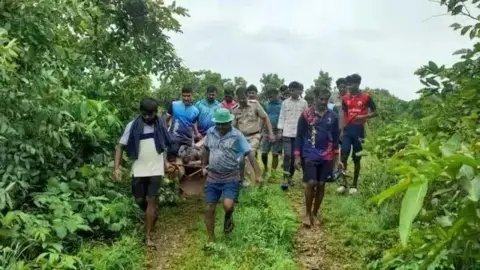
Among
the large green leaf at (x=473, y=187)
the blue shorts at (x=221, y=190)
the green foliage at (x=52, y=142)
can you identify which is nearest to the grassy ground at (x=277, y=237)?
the blue shorts at (x=221, y=190)

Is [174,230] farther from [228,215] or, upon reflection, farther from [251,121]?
[251,121]

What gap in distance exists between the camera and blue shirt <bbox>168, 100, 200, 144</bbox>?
31.1ft

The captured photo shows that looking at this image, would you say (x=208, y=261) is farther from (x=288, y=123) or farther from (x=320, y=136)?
(x=288, y=123)

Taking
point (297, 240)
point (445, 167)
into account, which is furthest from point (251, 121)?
point (445, 167)

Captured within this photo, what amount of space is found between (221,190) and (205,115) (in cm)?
269

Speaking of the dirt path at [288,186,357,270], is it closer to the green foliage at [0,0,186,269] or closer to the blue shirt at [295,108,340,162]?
the blue shirt at [295,108,340,162]

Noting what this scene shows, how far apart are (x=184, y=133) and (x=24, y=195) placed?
322cm

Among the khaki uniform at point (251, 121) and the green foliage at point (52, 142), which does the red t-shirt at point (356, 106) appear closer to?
the khaki uniform at point (251, 121)

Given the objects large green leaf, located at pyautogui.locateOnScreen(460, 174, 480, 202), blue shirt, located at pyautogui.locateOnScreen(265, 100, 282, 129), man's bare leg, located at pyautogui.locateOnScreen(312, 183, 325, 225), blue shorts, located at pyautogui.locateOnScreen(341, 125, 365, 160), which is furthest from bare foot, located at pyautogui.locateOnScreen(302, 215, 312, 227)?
large green leaf, located at pyautogui.locateOnScreen(460, 174, 480, 202)

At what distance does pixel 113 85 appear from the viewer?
944 cm

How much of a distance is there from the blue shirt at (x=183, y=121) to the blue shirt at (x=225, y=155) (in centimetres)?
210

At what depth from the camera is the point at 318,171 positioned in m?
8.00

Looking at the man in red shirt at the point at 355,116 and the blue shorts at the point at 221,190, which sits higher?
the man in red shirt at the point at 355,116

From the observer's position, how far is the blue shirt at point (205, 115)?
975cm
